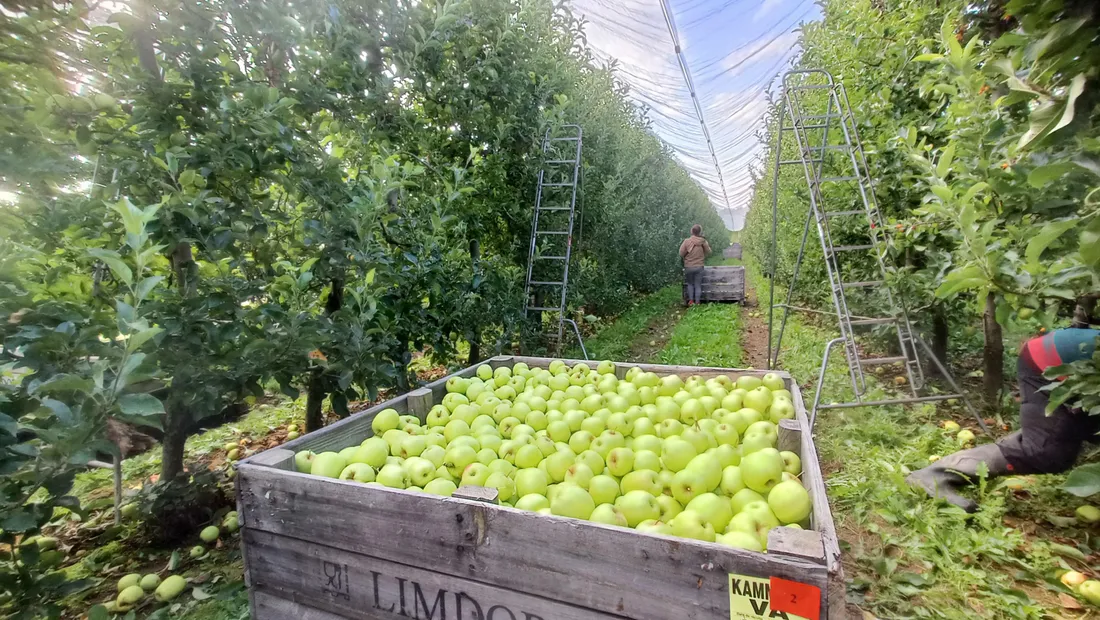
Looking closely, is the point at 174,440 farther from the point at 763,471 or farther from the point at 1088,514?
the point at 1088,514

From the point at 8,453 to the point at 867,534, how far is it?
11.7 feet

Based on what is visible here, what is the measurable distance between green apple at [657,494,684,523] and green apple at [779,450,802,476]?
43 cm

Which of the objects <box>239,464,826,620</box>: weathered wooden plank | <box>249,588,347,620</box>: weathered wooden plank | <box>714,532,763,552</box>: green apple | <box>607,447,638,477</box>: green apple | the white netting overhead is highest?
the white netting overhead

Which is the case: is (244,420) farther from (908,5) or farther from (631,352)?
(908,5)

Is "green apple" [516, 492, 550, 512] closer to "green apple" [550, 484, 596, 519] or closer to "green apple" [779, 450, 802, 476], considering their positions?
"green apple" [550, 484, 596, 519]

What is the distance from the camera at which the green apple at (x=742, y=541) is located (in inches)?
53.4

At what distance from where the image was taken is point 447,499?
1.58 metres

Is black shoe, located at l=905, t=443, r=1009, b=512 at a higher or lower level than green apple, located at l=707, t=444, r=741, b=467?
lower

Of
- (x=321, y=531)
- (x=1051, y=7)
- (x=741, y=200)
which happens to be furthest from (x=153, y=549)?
(x=741, y=200)

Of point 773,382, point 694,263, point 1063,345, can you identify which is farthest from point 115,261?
point 694,263

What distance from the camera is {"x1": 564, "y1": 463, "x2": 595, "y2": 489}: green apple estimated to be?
1781 mm

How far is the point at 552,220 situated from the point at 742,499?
18.0ft

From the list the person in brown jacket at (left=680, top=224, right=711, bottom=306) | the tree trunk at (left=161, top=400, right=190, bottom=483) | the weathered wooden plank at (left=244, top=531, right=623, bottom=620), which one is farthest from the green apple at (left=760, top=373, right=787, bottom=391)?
the person in brown jacket at (left=680, top=224, right=711, bottom=306)

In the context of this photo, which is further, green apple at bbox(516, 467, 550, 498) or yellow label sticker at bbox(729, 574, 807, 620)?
green apple at bbox(516, 467, 550, 498)
